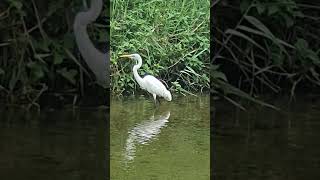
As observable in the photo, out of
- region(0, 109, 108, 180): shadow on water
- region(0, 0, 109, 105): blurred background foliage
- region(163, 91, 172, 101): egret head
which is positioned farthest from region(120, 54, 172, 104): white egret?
region(0, 0, 109, 105): blurred background foliage

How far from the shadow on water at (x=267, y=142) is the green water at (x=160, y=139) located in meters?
0.03

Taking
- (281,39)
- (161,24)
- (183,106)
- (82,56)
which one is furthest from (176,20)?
(281,39)

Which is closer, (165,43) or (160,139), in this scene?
(160,139)

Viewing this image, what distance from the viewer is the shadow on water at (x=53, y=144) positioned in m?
1.12

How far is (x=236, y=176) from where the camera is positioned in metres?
1.09

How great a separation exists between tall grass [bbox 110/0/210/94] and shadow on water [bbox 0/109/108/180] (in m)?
0.11

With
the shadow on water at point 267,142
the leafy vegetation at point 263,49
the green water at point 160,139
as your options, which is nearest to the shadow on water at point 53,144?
the green water at point 160,139

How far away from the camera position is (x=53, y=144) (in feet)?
4.19

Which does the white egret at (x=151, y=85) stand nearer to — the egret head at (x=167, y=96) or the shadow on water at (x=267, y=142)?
the egret head at (x=167, y=96)

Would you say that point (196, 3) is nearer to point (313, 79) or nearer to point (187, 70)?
point (187, 70)

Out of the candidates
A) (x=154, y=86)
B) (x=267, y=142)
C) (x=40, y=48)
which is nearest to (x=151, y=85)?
(x=154, y=86)

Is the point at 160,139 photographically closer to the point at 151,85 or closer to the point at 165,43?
the point at 151,85

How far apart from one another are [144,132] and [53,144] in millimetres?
152

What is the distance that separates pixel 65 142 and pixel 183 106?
0.24m
